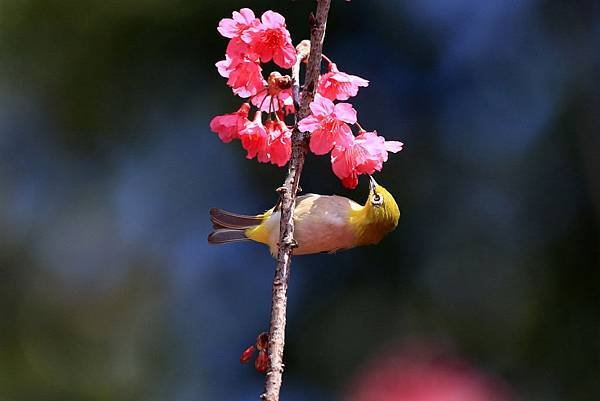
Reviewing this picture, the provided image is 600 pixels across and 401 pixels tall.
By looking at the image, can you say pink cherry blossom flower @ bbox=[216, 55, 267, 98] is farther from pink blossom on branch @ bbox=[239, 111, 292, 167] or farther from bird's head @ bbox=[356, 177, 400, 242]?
bird's head @ bbox=[356, 177, 400, 242]

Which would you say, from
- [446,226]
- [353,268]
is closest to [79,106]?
[353,268]

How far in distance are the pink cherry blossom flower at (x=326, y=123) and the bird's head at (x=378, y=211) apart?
2.63ft

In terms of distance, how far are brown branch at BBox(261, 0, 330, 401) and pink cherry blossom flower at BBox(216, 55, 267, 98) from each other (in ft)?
0.25

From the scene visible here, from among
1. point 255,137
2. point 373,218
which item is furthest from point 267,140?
point 373,218

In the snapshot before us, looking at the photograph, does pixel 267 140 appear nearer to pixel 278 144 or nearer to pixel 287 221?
pixel 278 144

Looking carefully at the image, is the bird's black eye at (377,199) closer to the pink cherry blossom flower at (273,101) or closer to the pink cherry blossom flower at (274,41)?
the pink cherry blossom flower at (273,101)

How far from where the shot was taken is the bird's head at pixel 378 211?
2.20m

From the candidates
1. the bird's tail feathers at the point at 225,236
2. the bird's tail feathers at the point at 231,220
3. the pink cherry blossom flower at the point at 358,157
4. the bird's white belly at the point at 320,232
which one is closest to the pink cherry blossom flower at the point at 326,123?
the pink cherry blossom flower at the point at 358,157

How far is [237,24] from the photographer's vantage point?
148 cm

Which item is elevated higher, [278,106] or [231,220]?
[231,220]

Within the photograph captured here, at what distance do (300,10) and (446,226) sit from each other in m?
1.86

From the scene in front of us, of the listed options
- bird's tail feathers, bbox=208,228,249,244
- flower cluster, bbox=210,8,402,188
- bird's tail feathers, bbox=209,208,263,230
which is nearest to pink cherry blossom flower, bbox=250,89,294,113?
flower cluster, bbox=210,8,402,188

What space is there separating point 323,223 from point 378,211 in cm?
20

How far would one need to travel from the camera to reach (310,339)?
18.8 ft
